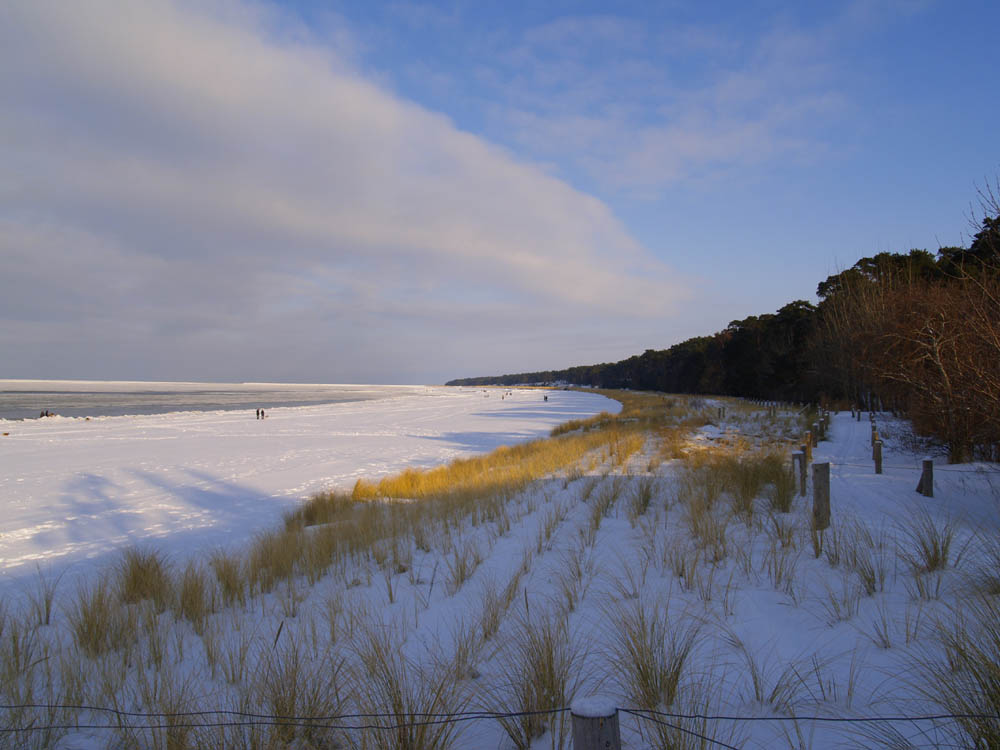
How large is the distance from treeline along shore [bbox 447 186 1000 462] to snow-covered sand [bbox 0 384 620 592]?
1320cm

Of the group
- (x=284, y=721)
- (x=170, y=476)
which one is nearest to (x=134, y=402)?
(x=170, y=476)

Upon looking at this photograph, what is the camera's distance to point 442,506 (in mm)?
8031

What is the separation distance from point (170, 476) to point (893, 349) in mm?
22292

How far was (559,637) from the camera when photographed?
3.21m

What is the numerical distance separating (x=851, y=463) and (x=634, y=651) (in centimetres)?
1053

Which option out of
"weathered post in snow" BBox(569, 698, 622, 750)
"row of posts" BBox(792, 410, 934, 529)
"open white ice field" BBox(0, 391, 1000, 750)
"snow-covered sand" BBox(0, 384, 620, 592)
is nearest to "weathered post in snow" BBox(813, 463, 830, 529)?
"row of posts" BBox(792, 410, 934, 529)

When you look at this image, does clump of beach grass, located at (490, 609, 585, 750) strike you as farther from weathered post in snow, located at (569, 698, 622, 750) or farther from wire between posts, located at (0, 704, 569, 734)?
weathered post in snow, located at (569, 698, 622, 750)

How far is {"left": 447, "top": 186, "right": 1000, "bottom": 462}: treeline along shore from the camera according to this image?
9414 mm

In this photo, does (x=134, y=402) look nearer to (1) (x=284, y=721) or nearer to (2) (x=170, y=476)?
(2) (x=170, y=476)

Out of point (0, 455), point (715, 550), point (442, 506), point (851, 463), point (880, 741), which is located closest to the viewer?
point (880, 741)

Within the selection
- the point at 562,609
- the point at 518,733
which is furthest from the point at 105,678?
the point at 562,609

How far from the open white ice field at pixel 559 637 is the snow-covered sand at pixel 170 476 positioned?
69.3 inches

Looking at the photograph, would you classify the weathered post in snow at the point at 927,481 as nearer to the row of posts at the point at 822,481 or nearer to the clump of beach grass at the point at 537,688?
the row of posts at the point at 822,481

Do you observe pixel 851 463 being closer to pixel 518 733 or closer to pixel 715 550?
pixel 715 550
